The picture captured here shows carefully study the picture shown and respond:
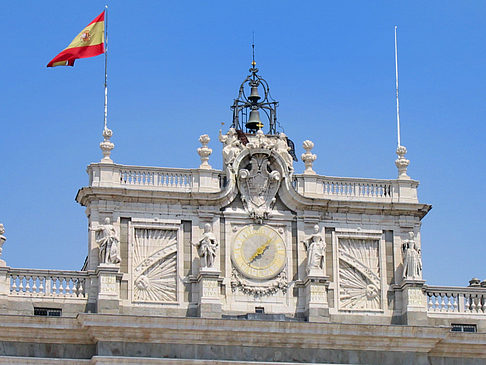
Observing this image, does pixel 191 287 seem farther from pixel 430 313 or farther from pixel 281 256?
pixel 430 313

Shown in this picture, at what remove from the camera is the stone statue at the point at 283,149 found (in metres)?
49.6

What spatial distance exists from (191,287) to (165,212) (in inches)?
93.7

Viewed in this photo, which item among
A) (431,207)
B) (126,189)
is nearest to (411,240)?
(431,207)

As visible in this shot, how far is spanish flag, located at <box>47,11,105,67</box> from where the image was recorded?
50.3m

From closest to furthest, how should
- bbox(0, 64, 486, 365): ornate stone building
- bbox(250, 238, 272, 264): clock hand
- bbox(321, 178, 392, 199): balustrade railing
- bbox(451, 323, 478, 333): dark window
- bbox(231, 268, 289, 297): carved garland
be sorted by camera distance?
bbox(0, 64, 486, 365): ornate stone building
bbox(231, 268, 289, 297): carved garland
bbox(250, 238, 272, 264): clock hand
bbox(451, 323, 478, 333): dark window
bbox(321, 178, 392, 199): balustrade railing

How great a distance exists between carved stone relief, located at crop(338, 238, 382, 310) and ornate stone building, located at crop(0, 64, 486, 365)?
42 mm

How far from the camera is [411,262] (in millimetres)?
49219

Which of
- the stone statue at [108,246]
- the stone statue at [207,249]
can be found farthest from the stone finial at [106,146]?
the stone statue at [207,249]

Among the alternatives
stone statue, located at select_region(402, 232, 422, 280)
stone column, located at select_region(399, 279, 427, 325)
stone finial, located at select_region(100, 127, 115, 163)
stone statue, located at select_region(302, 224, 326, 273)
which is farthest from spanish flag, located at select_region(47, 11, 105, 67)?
stone column, located at select_region(399, 279, 427, 325)

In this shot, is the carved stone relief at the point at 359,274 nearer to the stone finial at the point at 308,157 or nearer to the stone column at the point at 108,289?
the stone finial at the point at 308,157

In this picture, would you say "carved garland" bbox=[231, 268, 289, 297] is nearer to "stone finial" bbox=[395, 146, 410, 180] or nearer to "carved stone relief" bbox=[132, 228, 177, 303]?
"carved stone relief" bbox=[132, 228, 177, 303]

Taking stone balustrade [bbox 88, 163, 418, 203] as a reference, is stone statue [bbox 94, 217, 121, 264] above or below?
below

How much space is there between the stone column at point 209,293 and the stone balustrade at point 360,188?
412 centimetres

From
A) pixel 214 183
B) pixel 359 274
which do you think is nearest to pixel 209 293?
pixel 214 183
